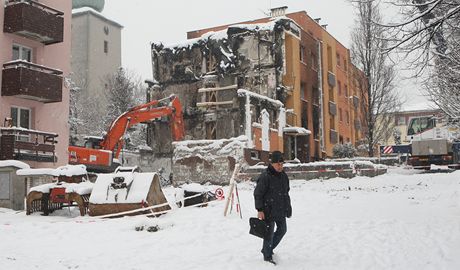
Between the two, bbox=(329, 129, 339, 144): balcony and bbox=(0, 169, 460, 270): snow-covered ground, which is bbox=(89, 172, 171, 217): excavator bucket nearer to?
bbox=(0, 169, 460, 270): snow-covered ground

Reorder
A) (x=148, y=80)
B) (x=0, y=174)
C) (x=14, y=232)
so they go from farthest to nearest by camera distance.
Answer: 1. (x=148, y=80)
2. (x=0, y=174)
3. (x=14, y=232)

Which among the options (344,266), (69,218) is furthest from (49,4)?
(344,266)

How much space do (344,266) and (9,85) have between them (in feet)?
62.2

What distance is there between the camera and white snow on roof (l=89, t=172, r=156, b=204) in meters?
13.1

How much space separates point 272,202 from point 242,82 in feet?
90.1

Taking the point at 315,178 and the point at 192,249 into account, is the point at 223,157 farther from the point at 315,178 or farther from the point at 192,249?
the point at 192,249

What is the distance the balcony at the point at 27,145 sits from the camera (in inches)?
810

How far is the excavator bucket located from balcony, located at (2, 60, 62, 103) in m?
10.5

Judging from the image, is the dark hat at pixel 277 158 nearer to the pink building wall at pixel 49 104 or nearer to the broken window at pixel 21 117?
the pink building wall at pixel 49 104

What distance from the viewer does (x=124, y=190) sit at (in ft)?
43.8

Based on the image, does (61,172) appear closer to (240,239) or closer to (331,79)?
(240,239)

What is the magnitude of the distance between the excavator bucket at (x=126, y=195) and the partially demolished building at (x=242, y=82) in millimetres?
16583

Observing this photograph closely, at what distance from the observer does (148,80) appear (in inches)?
1496

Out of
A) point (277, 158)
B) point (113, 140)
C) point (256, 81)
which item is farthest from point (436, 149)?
point (277, 158)
